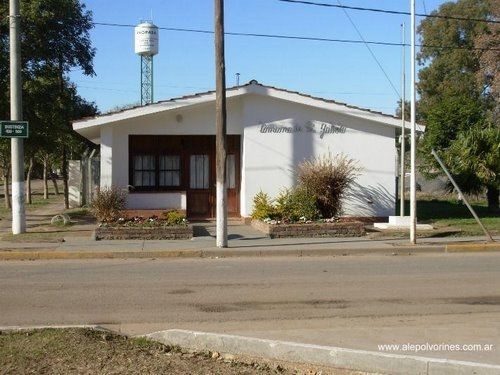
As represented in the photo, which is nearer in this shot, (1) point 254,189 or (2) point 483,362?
(2) point 483,362

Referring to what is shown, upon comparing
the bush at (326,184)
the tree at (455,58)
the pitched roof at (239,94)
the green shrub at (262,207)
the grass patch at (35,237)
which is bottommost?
the grass patch at (35,237)

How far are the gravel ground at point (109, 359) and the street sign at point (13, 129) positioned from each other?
36.9 feet

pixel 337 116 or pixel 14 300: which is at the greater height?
pixel 337 116

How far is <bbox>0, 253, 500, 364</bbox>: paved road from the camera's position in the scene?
7455mm

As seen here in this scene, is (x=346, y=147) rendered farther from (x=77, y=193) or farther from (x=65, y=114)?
(x=77, y=193)

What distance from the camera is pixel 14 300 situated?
937cm

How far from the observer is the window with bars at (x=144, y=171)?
21562mm

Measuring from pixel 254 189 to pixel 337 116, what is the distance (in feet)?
11.2

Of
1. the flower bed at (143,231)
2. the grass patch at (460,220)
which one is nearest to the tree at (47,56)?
the flower bed at (143,231)

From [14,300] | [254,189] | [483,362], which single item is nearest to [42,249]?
[14,300]

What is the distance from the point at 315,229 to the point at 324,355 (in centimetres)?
1166

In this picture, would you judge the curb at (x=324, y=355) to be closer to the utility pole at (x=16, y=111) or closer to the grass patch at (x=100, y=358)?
the grass patch at (x=100, y=358)

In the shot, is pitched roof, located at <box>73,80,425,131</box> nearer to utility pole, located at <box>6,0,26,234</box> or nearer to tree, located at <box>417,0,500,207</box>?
utility pole, located at <box>6,0,26,234</box>

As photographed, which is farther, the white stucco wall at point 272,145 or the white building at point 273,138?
the white stucco wall at point 272,145
